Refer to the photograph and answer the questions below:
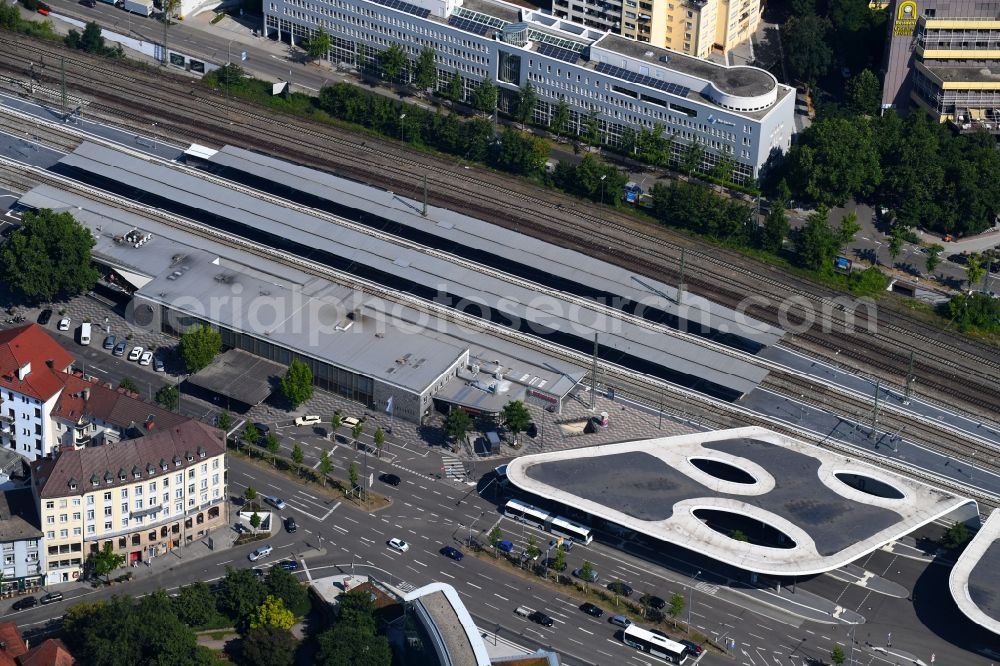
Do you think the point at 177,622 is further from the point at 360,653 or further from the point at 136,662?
the point at 360,653

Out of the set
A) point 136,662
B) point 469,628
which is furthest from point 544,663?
point 136,662

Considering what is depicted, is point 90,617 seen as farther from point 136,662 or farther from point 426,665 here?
point 426,665

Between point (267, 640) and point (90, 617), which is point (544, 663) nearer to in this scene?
point (267, 640)

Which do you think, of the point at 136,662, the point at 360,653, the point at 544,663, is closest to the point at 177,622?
the point at 136,662

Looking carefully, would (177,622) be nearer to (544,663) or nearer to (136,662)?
(136,662)

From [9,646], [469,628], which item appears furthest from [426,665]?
[9,646]

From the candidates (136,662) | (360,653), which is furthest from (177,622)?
(360,653)
